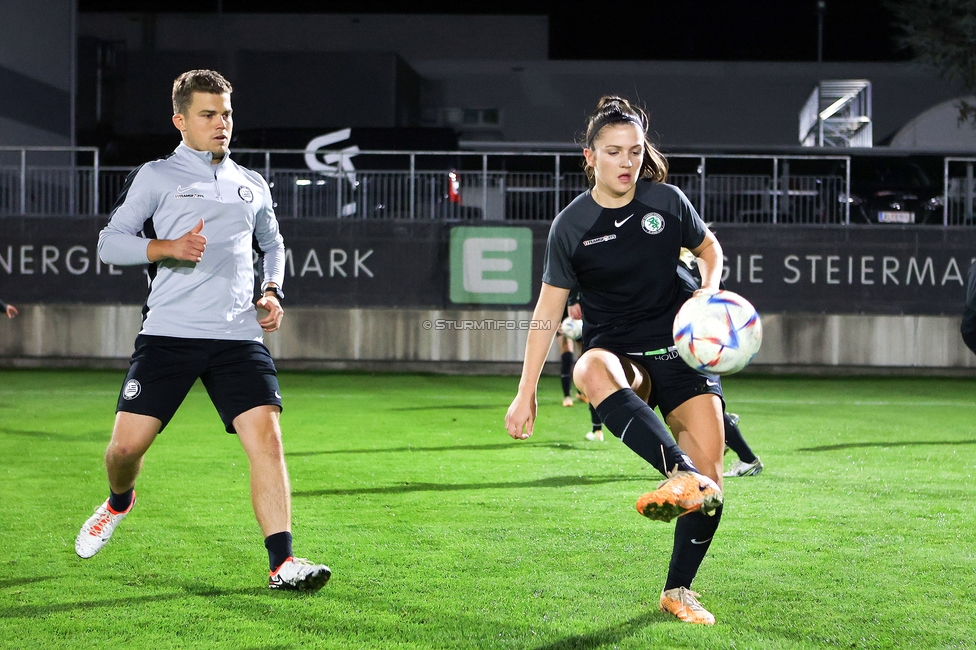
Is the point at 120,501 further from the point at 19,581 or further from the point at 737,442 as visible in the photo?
the point at 737,442

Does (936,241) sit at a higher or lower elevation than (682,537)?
higher

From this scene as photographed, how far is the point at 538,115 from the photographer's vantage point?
104ft

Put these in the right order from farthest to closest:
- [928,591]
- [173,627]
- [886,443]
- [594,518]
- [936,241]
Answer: [936,241], [886,443], [594,518], [928,591], [173,627]

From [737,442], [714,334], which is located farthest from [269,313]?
[737,442]

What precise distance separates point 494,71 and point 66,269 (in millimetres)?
15543

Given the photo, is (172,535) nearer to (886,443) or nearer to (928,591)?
(928,591)

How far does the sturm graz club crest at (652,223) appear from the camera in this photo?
14.2 ft

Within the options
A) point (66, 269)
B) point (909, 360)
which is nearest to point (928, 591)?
point (909, 360)

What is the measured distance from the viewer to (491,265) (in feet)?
67.2

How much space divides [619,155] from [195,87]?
75.1 inches

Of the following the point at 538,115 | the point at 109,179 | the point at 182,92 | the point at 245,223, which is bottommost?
the point at 245,223

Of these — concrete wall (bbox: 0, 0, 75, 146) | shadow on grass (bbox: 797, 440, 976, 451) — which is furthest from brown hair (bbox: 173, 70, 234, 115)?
concrete wall (bbox: 0, 0, 75, 146)

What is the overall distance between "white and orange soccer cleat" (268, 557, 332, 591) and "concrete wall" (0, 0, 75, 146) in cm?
2422

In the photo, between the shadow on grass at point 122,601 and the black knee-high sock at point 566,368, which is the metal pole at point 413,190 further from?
the shadow on grass at point 122,601
